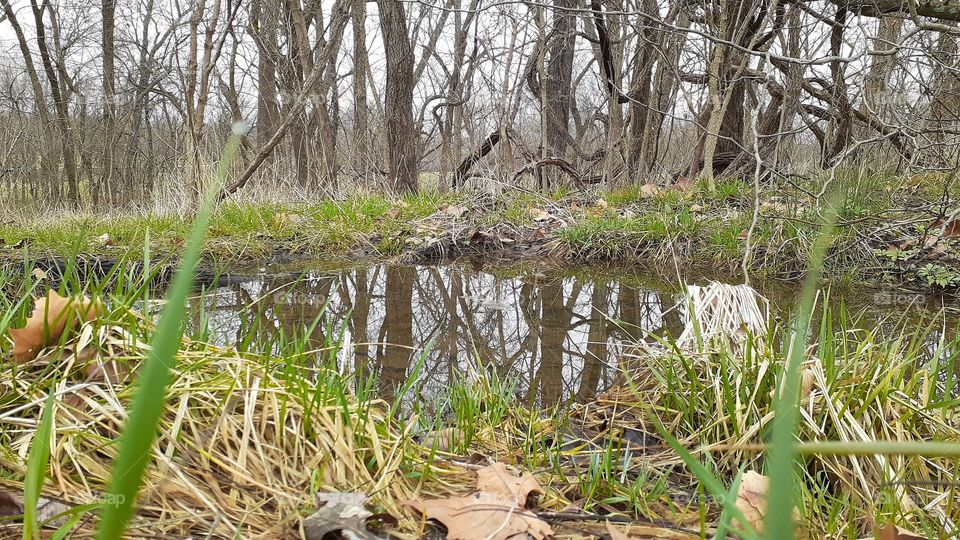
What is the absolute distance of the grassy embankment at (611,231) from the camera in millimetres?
3910

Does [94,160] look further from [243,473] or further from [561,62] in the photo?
[243,473]

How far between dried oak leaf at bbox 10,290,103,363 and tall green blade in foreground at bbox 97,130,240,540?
126cm

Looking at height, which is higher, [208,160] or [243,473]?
[208,160]

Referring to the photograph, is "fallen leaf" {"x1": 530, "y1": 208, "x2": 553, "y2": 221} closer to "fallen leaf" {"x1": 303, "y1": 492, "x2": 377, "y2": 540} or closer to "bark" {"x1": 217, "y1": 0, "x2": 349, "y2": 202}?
"bark" {"x1": 217, "y1": 0, "x2": 349, "y2": 202}

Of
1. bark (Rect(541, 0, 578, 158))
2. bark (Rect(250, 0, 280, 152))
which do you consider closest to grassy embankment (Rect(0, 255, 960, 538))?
bark (Rect(250, 0, 280, 152))

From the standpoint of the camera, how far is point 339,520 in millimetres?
954

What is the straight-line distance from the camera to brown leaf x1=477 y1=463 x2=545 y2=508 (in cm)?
116

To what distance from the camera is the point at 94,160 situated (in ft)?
45.1

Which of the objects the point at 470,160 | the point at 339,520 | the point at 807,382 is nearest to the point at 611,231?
the point at 807,382

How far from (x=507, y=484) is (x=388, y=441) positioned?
317 mm

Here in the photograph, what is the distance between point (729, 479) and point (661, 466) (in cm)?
18

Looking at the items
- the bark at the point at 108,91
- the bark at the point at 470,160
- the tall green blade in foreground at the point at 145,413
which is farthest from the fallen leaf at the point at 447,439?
the bark at the point at 108,91

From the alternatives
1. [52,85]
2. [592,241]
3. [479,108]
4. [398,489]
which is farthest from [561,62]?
[52,85]

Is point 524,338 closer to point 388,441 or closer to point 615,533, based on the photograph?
point 388,441
